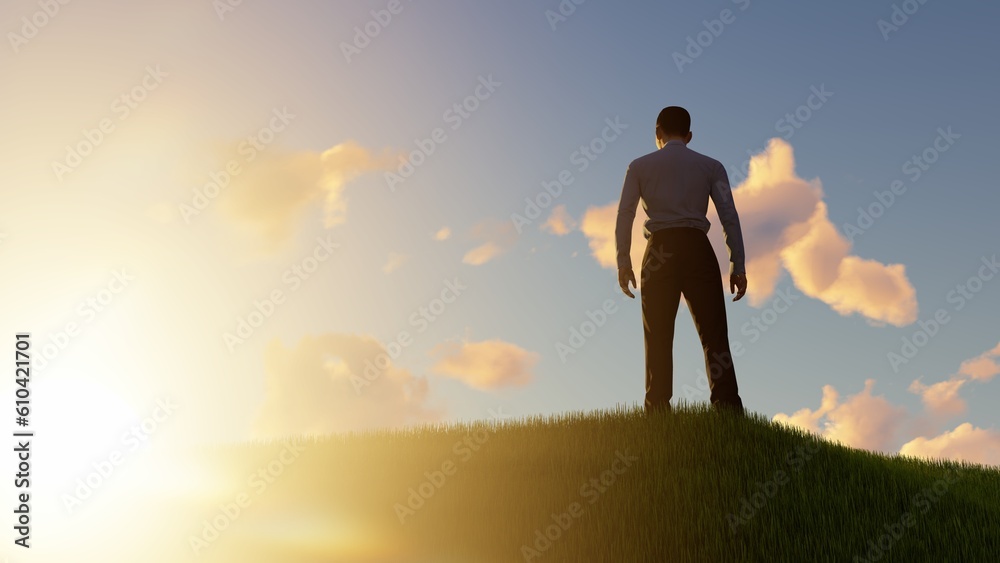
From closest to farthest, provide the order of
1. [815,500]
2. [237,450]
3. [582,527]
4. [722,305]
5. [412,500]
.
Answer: [582,527] → [815,500] → [412,500] → [722,305] → [237,450]

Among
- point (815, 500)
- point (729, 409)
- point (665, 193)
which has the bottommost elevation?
point (815, 500)

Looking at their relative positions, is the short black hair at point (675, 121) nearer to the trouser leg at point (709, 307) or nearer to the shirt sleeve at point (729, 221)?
the shirt sleeve at point (729, 221)

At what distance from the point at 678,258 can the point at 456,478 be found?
3.54 metres

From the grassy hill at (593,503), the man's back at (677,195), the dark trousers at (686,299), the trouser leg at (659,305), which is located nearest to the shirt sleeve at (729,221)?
the man's back at (677,195)

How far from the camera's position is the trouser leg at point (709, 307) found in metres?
9.45

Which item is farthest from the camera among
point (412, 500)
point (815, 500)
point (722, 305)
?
point (722, 305)

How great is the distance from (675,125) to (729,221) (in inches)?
53.9

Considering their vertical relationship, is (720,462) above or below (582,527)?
above

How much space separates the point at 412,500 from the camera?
8.93 m

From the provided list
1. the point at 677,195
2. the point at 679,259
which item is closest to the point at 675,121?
the point at 677,195

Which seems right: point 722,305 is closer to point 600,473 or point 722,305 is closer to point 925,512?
point 600,473

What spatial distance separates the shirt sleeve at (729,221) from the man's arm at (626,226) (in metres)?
0.94

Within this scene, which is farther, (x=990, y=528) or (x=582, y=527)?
(x=990, y=528)

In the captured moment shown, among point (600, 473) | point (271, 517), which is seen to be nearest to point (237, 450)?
point (271, 517)
